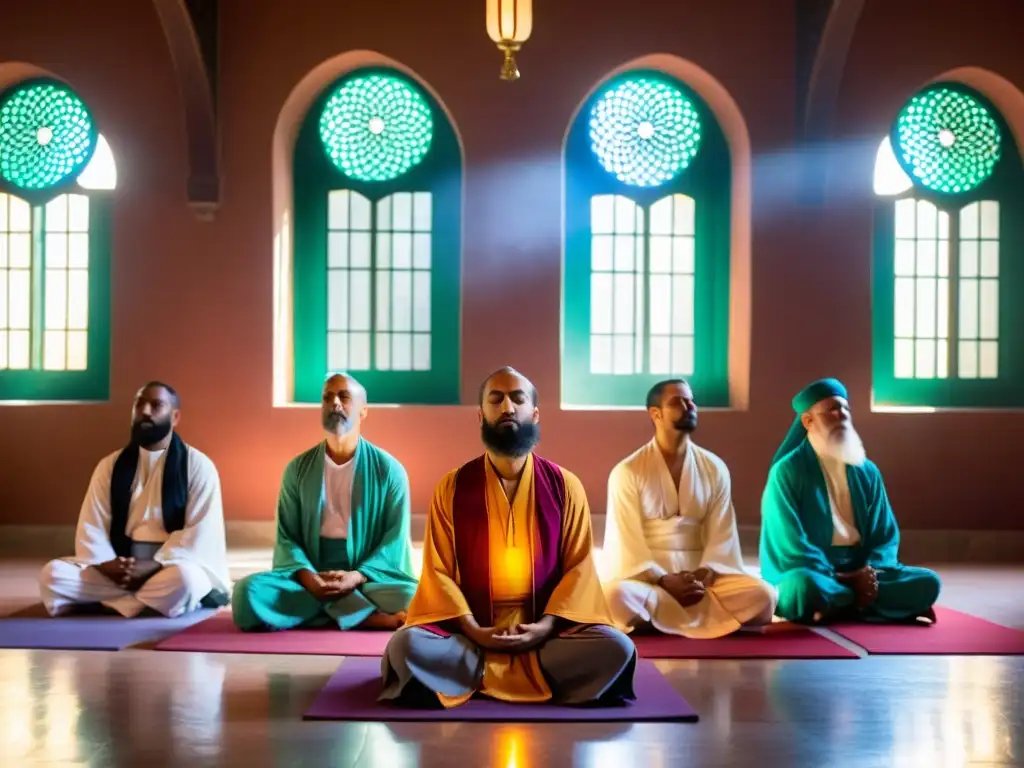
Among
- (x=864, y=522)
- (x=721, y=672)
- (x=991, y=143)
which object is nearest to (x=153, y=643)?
(x=721, y=672)

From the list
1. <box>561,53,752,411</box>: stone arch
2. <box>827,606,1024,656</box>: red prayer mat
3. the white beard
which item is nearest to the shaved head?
<box>827,606,1024,656</box>: red prayer mat

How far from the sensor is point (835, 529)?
6.71 meters

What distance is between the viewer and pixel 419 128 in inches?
382

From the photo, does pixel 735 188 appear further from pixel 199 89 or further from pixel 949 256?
pixel 199 89

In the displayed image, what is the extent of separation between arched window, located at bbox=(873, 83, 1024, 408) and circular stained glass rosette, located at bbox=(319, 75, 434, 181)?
3.71 m

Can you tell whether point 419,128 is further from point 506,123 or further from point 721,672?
point 721,672

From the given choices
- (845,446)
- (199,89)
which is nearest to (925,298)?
(845,446)

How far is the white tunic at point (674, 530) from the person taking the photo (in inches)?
241

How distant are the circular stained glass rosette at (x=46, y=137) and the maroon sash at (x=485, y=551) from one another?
20.4 ft

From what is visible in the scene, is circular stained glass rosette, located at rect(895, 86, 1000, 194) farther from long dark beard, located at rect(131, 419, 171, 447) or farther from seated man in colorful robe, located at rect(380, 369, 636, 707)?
long dark beard, located at rect(131, 419, 171, 447)

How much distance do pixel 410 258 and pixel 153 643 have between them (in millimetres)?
4674

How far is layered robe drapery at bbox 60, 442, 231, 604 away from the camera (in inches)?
266

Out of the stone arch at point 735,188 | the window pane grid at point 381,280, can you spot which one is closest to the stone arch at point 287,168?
the window pane grid at point 381,280

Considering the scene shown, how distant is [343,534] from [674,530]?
1746 mm
